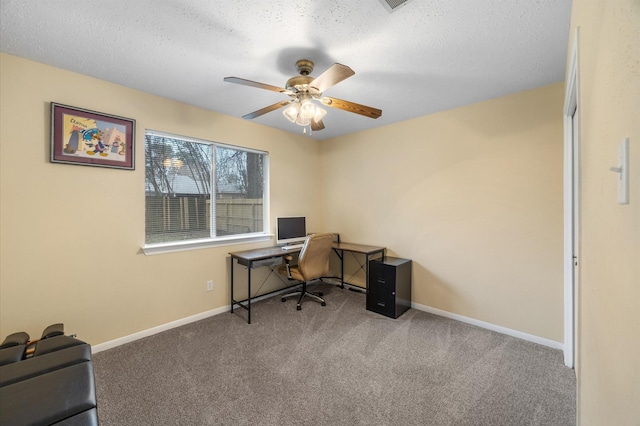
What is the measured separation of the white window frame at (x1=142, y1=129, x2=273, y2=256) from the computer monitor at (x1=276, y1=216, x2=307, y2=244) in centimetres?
18

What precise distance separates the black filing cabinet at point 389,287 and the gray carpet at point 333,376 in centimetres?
22

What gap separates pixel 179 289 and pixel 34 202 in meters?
1.45

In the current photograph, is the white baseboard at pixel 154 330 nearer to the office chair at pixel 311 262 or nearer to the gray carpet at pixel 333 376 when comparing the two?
the gray carpet at pixel 333 376

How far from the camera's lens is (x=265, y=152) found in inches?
148

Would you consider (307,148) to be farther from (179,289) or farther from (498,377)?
(498,377)

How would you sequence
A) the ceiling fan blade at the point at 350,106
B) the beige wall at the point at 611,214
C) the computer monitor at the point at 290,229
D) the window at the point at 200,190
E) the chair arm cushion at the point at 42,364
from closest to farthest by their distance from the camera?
1. the beige wall at the point at 611,214
2. the chair arm cushion at the point at 42,364
3. the ceiling fan blade at the point at 350,106
4. the window at the point at 200,190
5. the computer monitor at the point at 290,229

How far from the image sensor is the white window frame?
2.78 m

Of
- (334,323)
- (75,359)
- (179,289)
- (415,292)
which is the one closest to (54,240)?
(179,289)

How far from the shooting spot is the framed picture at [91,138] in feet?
7.21

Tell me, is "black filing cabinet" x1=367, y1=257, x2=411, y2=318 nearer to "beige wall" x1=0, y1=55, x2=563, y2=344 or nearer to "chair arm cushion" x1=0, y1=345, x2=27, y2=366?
"beige wall" x1=0, y1=55, x2=563, y2=344

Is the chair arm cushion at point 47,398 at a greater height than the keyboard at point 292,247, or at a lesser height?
lesser

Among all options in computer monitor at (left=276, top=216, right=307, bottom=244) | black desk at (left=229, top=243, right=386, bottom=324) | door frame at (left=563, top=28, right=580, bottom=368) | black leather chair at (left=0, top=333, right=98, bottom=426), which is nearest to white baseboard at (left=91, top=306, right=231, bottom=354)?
black desk at (left=229, top=243, right=386, bottom=324)

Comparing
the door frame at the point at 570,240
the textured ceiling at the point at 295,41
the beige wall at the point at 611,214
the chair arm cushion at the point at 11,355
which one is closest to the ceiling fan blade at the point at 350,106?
the textured ceiling at the point at 295,41

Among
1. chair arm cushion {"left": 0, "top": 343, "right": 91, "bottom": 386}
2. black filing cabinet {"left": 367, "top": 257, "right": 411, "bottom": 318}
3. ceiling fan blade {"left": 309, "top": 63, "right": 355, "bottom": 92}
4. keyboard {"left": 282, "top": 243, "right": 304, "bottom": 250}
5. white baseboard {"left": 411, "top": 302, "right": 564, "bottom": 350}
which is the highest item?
ceiling fan blade {"left": 309, "top": 63, "right": 355, "bottom": 92}
